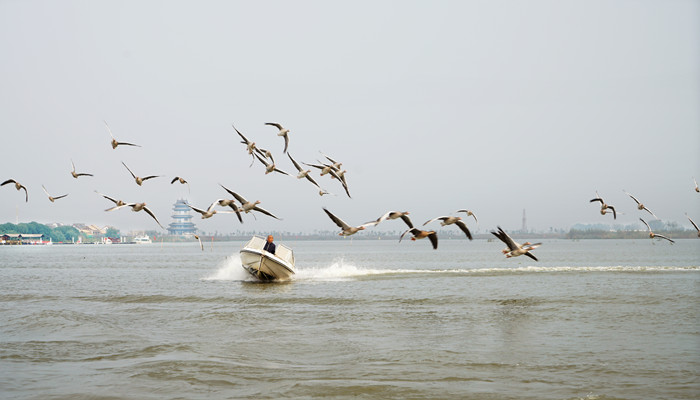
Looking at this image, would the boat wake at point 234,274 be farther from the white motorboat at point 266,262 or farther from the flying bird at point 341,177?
the flying bird at point 341,177

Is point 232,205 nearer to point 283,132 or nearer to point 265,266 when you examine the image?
point 283,132

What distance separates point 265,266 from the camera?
1572 inches

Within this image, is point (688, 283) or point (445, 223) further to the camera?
point (688, 283)

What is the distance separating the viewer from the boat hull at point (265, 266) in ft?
129

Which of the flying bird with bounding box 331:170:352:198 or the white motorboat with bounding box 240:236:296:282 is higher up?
the flying bird with bounding box 331:170:352:198

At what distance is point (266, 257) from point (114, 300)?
31.9 ft

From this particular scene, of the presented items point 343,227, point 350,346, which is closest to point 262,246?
point 350,346

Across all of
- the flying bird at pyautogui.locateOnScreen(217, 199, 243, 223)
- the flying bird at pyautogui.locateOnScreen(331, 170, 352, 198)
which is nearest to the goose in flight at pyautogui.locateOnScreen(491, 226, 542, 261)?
the flying bird at pyautogui.locateOnScreen(331, 170, 352, 198)

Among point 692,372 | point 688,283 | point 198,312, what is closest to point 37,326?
point 198,312

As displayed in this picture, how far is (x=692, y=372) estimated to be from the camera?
47.9 ft

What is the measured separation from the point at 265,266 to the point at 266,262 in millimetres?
536

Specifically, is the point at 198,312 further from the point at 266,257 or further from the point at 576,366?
the point at 576,366

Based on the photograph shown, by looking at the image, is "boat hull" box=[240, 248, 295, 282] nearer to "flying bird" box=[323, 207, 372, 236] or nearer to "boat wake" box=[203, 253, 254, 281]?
"boat wake" box=[203, 253, 254, 281]

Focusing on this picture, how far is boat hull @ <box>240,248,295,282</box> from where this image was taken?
39312 millimetres
